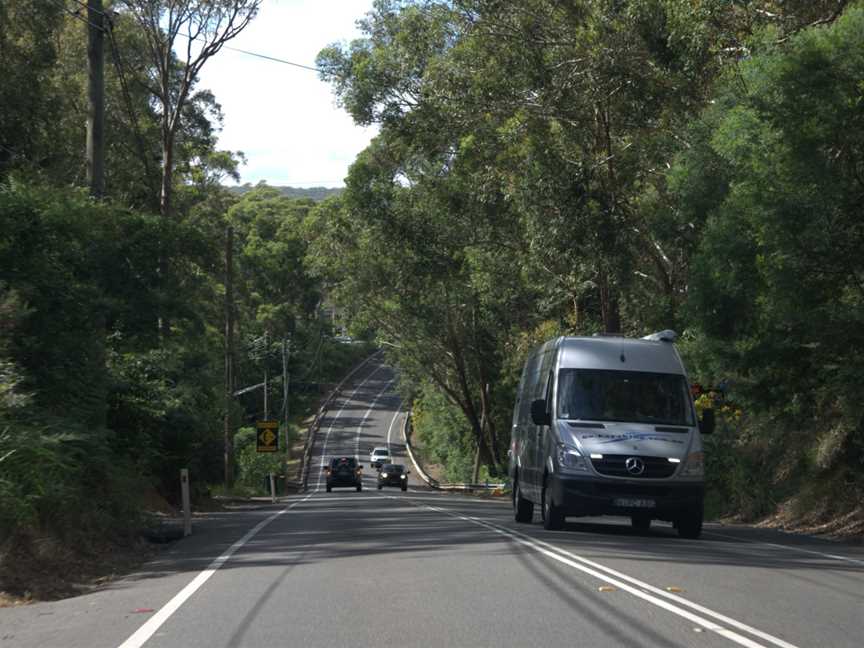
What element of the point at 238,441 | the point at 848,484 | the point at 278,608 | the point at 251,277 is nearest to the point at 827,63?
the point at 848,484

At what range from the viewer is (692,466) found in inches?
702

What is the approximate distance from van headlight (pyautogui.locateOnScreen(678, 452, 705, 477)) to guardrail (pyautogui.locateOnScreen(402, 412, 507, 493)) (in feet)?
102

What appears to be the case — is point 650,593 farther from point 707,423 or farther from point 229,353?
point 229,353

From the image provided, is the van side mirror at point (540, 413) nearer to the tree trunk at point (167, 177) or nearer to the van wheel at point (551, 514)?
the van wheel at point (551, 514)

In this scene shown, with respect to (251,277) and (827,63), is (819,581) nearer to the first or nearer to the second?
(827,63)

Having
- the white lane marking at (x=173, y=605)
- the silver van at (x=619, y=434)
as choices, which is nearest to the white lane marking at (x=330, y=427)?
the silver van at (x=619, y=434)

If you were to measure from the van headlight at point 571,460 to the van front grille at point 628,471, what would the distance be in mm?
156

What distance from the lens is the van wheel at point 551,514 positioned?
1811 cm

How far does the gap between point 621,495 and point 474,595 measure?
7.10m

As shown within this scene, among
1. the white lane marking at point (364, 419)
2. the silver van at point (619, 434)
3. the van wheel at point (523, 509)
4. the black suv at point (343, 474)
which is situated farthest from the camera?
the white lane marking at point (364, 419)

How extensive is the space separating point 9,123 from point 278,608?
68.7ft

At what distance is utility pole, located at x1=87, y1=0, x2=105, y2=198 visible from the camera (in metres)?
22.1

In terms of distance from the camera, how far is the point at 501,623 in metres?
9.20

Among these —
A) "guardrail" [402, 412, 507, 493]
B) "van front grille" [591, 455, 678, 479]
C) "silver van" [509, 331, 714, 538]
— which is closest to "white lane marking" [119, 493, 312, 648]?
"silver van" [509, 331, 714, 538]
